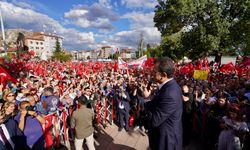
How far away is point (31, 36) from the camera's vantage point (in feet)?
328

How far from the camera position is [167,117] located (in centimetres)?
217

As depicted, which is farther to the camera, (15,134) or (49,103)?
(49,103)

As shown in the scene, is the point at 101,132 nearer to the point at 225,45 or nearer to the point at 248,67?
the point at 248,67

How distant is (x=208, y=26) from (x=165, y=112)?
17.4m

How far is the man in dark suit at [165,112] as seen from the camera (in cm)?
215

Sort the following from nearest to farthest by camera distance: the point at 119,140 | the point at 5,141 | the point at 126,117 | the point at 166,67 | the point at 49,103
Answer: the point at 166,67
the point at 5,141
the point at 49,103
the point at 119,140
the point at 126,117

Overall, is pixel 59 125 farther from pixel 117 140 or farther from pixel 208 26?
pixel 208 26

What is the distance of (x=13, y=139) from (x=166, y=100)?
245 cm

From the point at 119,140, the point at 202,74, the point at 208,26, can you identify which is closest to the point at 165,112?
the point at 119,140

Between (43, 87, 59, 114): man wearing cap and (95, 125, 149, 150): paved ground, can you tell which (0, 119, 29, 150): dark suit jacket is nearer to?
(43, 87, 59, 114): man wearing cap

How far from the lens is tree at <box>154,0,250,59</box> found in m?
16.2

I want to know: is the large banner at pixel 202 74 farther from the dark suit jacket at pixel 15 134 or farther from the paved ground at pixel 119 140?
the dark suit jacket at pixel 15 134

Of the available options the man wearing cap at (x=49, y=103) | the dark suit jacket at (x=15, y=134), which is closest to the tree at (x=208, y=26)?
the man wearing cap at (x=49, y=103)

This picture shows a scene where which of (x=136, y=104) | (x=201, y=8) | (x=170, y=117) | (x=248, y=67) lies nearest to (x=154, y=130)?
(x=170, y=117)
